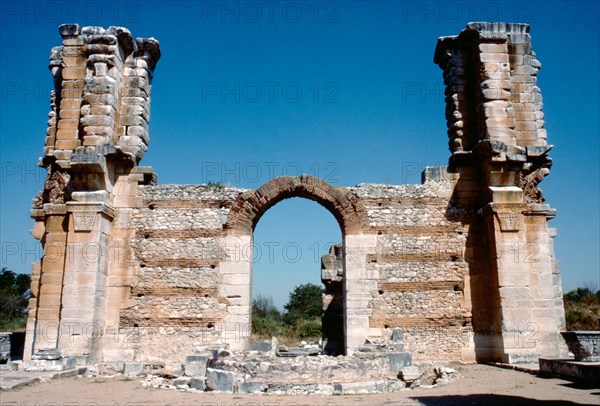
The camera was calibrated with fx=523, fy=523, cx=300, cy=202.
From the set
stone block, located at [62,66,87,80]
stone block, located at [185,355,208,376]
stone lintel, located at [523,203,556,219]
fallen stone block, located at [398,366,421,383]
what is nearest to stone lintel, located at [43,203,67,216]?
stone block, located at [62,66,87,80]

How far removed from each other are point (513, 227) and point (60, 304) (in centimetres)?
1040

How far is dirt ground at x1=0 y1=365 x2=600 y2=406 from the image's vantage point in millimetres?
7273

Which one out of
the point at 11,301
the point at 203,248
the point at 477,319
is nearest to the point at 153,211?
the point at 203,248

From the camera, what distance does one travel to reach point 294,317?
121 feet

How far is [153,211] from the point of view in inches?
511

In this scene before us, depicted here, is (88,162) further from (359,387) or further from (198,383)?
(359,387)

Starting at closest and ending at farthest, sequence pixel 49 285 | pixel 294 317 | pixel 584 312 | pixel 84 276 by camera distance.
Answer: pixel 84 276 → pixel 49 285 → pixel 584 312 → pixel 294 317

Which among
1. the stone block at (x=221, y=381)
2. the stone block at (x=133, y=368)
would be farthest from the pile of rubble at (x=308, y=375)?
the stone block at (x=133, y=368)

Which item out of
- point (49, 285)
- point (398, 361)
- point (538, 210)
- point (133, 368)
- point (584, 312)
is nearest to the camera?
point (398, 361)

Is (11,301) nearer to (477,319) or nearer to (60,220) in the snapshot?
(60,220)

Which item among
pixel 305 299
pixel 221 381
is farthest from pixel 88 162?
pixel 305 299

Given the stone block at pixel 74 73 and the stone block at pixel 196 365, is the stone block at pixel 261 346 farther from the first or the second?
the stone block at pixel 74 73

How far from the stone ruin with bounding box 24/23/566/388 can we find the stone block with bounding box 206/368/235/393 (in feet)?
8.52

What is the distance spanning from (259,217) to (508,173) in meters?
6.05
